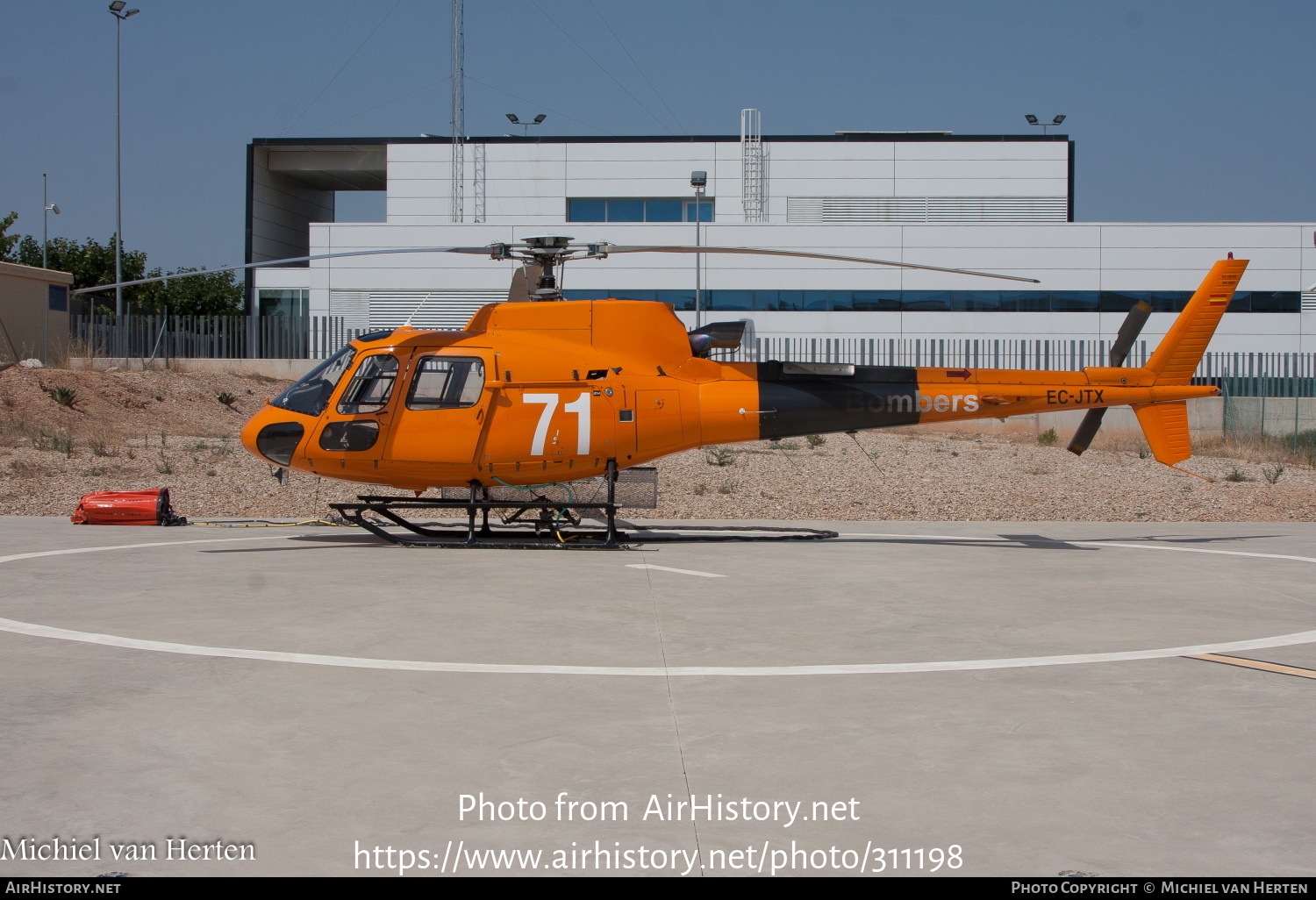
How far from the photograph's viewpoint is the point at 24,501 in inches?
649

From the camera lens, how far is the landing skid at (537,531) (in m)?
12.5

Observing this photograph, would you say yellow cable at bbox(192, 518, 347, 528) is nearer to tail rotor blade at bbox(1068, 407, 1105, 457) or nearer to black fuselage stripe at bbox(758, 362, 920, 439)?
black fuselage stripe at bbox(758, 362, 920, 439)

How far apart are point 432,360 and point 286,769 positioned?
854 cm

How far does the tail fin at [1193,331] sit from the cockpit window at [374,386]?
925cm

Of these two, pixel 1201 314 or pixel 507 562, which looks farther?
pixel 1201 314

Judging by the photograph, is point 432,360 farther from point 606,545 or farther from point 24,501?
point 24,501

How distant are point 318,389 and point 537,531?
127 inches

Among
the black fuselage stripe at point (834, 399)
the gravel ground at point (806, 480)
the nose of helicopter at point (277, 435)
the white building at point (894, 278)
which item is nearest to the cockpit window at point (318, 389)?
the nose of helicopter at point (277, 435)

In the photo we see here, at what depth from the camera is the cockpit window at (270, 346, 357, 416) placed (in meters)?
12.6

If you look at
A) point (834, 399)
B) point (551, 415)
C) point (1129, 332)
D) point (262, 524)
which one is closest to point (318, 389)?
point (551, 415)

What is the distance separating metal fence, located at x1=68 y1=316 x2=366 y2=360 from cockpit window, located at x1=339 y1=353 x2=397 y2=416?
2469cm

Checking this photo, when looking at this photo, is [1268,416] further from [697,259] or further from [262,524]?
[262,524]

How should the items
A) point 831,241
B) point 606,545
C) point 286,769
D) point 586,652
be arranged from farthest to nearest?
point 831,241
point 606,545
point 586,652
point 286,769

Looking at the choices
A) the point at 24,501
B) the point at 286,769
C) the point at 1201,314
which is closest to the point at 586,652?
the point at 286,769
